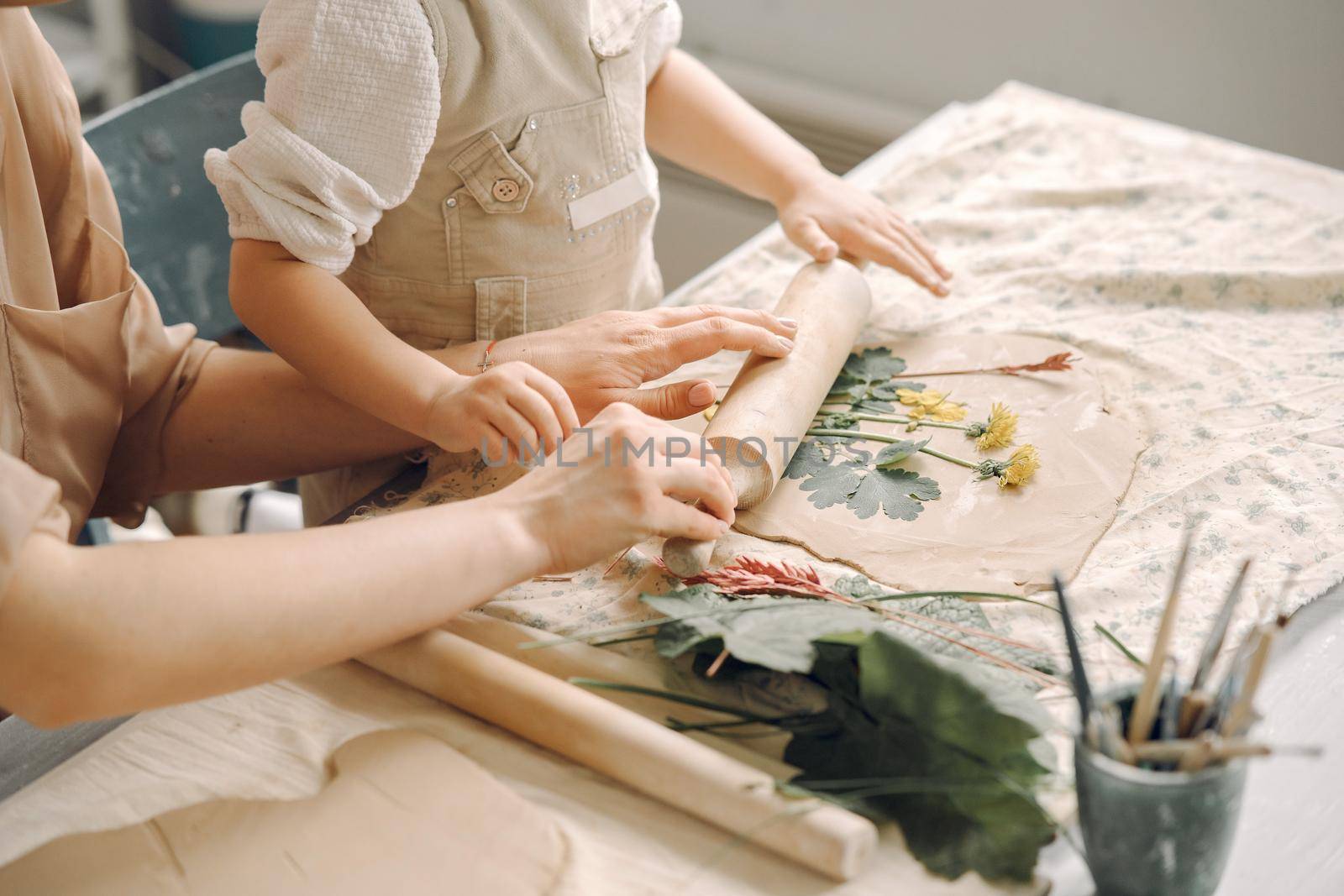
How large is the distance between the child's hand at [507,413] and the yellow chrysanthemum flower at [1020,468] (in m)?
0.34

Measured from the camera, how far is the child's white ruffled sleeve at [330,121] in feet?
2.62

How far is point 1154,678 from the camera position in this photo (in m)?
0.53

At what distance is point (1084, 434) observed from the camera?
0.95 m

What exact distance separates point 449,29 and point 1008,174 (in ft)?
2.45

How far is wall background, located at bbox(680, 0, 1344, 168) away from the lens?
1.80 metres

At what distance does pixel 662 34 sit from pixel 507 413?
1.68 ft

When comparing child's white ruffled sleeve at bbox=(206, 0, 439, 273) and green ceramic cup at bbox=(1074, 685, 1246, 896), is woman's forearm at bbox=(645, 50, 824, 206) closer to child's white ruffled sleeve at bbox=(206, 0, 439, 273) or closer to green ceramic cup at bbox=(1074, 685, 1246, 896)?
child's white ruffled sleeve at bbox=(206, 0, 439, 273)

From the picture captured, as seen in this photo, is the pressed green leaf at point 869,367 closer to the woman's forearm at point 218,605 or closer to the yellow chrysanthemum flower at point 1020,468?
the yellow chrysanthemum flower at point 1020,468

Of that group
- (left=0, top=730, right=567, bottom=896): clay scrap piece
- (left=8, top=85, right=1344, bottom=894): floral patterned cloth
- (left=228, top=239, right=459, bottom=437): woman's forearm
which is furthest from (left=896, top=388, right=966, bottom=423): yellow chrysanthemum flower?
(left=0, top=730, right=567, bottom=896): clay scrap piece

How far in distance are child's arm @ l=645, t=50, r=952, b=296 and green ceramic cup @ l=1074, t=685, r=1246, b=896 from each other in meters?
0.65

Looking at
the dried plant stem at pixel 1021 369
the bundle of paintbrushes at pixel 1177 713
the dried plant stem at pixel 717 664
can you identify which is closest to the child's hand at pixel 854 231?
the dried plant stem at pixel 1021 369

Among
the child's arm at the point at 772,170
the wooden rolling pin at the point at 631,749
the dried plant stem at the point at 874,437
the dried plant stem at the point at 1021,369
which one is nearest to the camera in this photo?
the wooden rolling pin at the point at 631,749

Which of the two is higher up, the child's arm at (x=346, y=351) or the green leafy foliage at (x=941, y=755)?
the child's arm at (x=346, y=351)

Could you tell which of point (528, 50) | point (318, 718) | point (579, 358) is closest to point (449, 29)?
point (528, 50)
